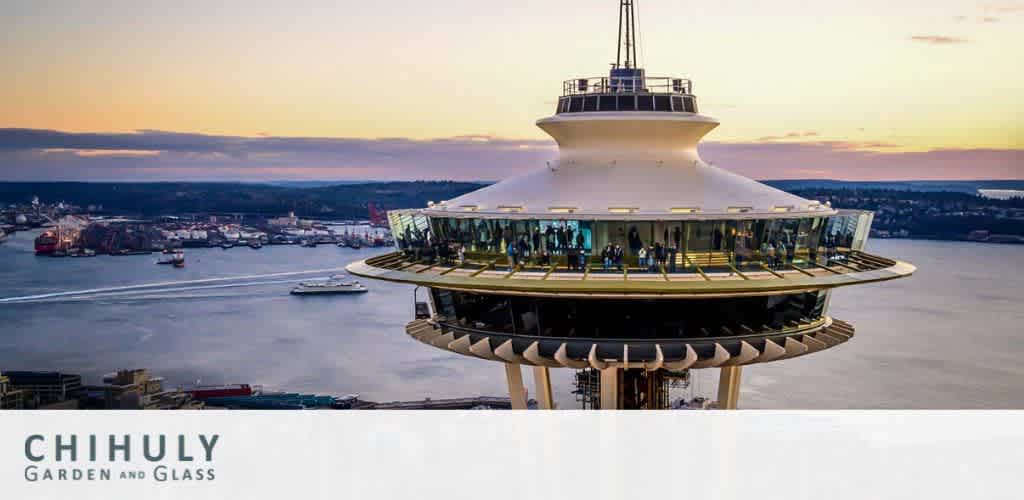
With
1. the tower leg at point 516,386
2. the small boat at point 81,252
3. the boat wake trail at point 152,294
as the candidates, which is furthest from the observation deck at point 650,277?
the small boat at point 81,252

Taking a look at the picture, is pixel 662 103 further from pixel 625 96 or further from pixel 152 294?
pixel 152 294

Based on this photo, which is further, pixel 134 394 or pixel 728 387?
pixel 134 394

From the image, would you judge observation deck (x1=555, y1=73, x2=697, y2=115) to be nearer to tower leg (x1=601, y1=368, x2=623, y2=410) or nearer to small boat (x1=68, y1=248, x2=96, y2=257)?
tower leg (x1=601, y1=368, x2=623, y2=410)

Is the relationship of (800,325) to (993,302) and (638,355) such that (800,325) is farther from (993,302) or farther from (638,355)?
(993,302)

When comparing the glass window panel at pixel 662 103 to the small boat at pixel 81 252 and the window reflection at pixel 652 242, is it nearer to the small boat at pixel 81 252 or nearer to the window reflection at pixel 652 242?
the window reflection at pixel 652 242

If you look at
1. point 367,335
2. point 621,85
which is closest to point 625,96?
point 621,85
